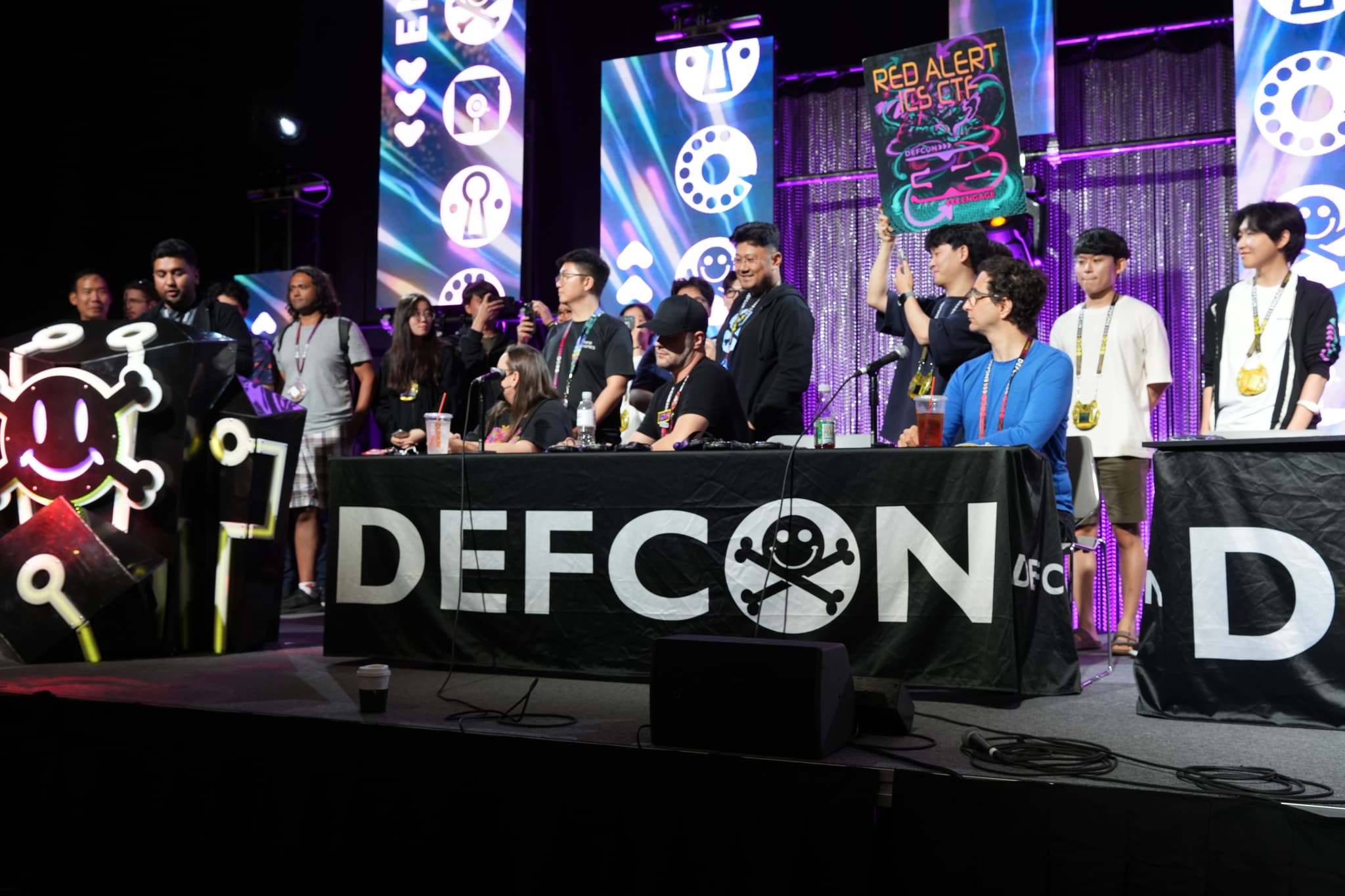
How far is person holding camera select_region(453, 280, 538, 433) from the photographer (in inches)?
245

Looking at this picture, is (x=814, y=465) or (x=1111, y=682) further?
(x=1111, y=682)

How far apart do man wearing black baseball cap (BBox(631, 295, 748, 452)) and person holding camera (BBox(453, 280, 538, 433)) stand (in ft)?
6.14

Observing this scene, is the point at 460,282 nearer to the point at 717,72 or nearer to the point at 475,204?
the point at 475,204

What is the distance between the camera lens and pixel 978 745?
242 centimetres

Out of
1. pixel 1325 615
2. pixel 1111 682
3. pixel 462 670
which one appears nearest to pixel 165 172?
pixel 462 670

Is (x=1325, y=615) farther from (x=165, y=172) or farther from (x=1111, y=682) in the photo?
(x=165, y=172)

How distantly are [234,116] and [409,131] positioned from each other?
2.01 metres

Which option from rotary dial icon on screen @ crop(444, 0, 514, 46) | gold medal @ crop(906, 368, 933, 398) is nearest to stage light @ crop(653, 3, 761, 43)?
rotary dial icon on screen @ crop(444, 0, 514, 46)

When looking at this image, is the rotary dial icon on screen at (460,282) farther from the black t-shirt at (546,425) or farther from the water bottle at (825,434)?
the water bottle at (825,434)

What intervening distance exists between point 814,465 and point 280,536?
2279 mm

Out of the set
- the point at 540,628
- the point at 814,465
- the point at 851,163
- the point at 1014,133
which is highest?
the point at 851,163

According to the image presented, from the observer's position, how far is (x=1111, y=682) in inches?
140

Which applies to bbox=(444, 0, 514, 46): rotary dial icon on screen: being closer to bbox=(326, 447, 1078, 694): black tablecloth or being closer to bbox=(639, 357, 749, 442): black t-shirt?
bbox=(639, 357, 749, 442): black t-shirt

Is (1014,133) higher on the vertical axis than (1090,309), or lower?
higher
